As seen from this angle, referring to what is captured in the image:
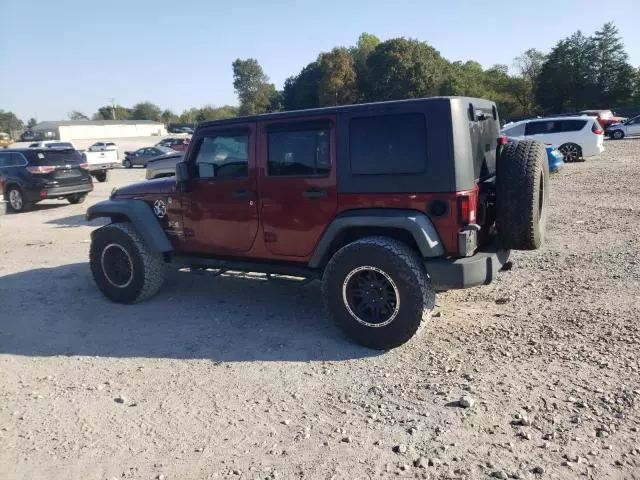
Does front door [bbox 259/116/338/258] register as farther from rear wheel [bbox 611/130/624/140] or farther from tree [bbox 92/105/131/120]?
tree [bbox 92/105/131/120]

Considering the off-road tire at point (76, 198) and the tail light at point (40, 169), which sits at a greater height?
the tail light at point (40, 169)

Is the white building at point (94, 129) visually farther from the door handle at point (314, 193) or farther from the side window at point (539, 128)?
the door handle at point (314, 193)

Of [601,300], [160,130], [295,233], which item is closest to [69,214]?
[295,233]

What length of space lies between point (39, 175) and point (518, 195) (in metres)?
13.4

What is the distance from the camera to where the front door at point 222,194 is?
16.8 feet

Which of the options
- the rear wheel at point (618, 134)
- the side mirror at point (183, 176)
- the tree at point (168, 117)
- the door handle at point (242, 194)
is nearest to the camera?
the door handle at point (242, 194)

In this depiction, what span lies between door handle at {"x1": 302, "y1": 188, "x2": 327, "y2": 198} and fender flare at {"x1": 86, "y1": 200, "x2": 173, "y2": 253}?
6.28 ft

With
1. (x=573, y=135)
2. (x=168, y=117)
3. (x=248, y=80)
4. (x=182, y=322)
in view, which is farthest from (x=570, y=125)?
(x=168, y=117)

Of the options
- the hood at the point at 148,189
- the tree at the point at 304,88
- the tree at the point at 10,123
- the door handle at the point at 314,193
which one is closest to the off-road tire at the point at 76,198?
the hood at the point at 148,189

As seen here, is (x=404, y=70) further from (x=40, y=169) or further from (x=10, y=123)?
(x=10, y=123)

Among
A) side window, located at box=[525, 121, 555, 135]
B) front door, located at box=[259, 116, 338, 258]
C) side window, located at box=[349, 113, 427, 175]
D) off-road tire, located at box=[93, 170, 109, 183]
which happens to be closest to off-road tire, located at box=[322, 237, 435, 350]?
front door, located at box=[259, 116, 338, 258]

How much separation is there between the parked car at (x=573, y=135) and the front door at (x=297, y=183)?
627 inches

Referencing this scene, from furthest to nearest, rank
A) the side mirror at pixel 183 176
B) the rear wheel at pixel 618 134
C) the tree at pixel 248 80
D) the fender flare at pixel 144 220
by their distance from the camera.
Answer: the tree at pixel 248 80
the rear wheel at pixel 618 134
the fender flare at pixel 144 220
the side mirror at pixel 183 176

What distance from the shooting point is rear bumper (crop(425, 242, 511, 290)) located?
414 cm
